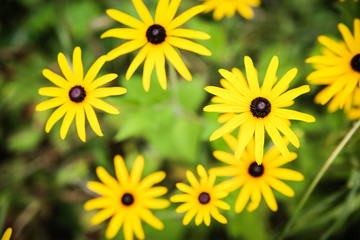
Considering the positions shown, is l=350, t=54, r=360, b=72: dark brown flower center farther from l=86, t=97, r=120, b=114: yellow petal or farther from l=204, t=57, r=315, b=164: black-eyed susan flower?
l=86, t=97, r=120, b=114: yellow petal

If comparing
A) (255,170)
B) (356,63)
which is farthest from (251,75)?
(356,63)

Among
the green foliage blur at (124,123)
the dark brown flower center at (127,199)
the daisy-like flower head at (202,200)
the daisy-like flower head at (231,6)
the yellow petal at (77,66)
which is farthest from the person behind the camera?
the green foliage blur at (124,123)

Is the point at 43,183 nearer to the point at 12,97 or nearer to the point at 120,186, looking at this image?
the point at 12,97

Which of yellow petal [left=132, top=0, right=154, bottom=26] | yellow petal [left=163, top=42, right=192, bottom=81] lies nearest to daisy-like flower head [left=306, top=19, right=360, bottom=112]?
yellow petal [left=163, top=42, right=192, bottom=81]

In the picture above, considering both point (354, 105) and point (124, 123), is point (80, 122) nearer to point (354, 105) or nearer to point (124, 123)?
point (124, 123)

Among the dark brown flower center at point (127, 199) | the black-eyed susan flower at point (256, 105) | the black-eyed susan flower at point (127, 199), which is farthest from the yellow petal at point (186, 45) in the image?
the dark brown flower center at point (127, 199)

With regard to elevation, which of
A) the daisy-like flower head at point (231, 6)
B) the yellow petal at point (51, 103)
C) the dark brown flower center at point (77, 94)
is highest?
the daisy-like flower head at point (231, 6)

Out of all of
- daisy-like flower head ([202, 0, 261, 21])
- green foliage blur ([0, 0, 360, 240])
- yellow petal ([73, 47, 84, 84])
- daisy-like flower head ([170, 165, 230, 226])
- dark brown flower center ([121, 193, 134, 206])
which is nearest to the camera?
daisy-like flower head ([170, 165, 230, 226])

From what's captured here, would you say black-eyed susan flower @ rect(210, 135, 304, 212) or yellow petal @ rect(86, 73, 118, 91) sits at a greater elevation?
yellow petal @ rect(86, 73, 118, 91)

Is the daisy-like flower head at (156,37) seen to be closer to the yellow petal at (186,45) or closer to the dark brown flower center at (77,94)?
the yellow petal at (186,45)
